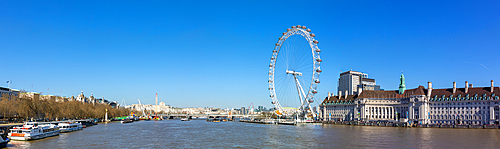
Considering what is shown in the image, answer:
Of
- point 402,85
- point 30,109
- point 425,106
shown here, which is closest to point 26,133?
point 30,109

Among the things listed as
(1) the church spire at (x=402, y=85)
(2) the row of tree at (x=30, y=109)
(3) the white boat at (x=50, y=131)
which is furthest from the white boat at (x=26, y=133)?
(1) the church spire at (x=402, y=85)

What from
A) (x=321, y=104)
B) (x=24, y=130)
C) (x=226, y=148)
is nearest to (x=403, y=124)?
(x=321, y=104)

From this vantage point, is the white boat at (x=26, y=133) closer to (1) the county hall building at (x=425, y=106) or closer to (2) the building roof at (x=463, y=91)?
(1) the county hall building at (x=425, y=106)

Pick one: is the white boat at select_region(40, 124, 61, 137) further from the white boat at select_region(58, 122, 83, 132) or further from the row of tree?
the row of tree

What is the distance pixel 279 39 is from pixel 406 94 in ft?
207

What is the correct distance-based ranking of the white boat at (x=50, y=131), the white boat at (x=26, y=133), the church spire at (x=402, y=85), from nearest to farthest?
the white boat at (x=26, y=133), the white boat at (x=50, y=131), the church spire at (x=402, y=85)

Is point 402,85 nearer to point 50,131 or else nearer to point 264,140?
point 264,140

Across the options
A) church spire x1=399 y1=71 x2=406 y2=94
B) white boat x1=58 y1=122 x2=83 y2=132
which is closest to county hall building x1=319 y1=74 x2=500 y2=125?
church spire x1=399 y1=71 x2=406 y2=94

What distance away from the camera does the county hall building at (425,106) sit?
404 feet

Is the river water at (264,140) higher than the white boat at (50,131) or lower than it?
lower

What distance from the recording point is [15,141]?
5625 centimetres

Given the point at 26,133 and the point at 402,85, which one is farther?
the point at 402,85

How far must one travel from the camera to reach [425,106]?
136500 mm

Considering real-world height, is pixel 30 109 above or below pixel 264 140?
above
